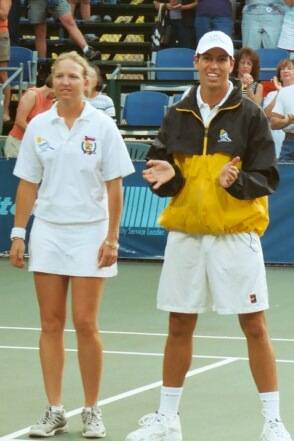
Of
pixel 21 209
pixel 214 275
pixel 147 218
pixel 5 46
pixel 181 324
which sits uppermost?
pixel 21 209

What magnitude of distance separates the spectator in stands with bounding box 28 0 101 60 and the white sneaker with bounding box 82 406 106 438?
42.5 feet

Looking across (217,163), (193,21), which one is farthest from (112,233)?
(193,21)

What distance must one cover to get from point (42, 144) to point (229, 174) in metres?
1.28

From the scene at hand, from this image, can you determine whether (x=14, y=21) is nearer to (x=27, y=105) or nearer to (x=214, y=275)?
(x=27, y=105)

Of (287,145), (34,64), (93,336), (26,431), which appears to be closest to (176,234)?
(93,336)

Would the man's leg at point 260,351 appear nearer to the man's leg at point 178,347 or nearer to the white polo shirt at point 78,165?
the man's leg at point 178,347

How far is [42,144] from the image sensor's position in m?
7.72

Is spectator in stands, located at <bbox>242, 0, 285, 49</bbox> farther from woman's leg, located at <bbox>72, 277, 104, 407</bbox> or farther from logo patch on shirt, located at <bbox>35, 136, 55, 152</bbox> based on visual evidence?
woman's leg, located at <bbox>72, 277, 104, 407</bbox>

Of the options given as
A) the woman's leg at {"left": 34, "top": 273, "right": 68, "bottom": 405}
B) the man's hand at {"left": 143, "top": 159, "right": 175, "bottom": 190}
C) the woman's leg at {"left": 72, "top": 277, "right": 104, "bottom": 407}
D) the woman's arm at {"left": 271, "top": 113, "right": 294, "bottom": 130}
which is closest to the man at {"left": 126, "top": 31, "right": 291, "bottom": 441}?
the man's hand at {"left": 143, "top": 159, "right": 175, "bottom": 190}

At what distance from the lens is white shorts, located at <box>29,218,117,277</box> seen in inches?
300

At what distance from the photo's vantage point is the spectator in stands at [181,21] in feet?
65.4

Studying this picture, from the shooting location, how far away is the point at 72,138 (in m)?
7.68

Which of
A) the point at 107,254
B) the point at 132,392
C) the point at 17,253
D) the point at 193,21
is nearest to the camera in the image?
the point at 107,254

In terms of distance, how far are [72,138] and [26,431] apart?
5.39 ft
